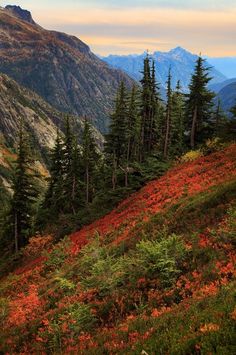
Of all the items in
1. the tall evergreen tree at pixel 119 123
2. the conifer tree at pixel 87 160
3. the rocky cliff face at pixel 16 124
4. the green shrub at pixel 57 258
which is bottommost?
the green shrub at pixel 57 258

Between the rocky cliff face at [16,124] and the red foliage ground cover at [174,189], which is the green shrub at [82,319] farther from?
the rocky cliff face at [16,124]

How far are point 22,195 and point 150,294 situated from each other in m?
30.1

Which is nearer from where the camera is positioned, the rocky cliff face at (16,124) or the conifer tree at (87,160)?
the conifer tree at (87,160)

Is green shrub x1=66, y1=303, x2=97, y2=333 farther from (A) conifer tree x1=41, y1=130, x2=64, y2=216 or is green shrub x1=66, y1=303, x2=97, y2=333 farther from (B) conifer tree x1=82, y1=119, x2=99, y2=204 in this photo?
(A) conifer tree x1=41, y1=130, x2=64, y2=216

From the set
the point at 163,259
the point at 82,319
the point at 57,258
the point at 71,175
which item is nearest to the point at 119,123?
the point at 71,175

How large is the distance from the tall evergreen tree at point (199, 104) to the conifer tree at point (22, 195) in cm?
1944

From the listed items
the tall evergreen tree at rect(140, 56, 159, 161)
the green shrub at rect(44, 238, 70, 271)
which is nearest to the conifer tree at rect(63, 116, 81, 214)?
the tall evergreen tree at rect(140, 56, 159, 161)

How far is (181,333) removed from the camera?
826 centimetres

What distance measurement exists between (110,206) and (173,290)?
23919mm

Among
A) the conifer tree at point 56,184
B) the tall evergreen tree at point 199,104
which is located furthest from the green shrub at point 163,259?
the conifer tree at point 56,184

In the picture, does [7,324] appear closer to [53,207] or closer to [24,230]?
[24,230]

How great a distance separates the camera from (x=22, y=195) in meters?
40.5

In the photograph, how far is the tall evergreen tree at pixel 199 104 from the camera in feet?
149

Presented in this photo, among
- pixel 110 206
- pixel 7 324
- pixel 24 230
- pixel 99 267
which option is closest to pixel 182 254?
pixel 99 267
